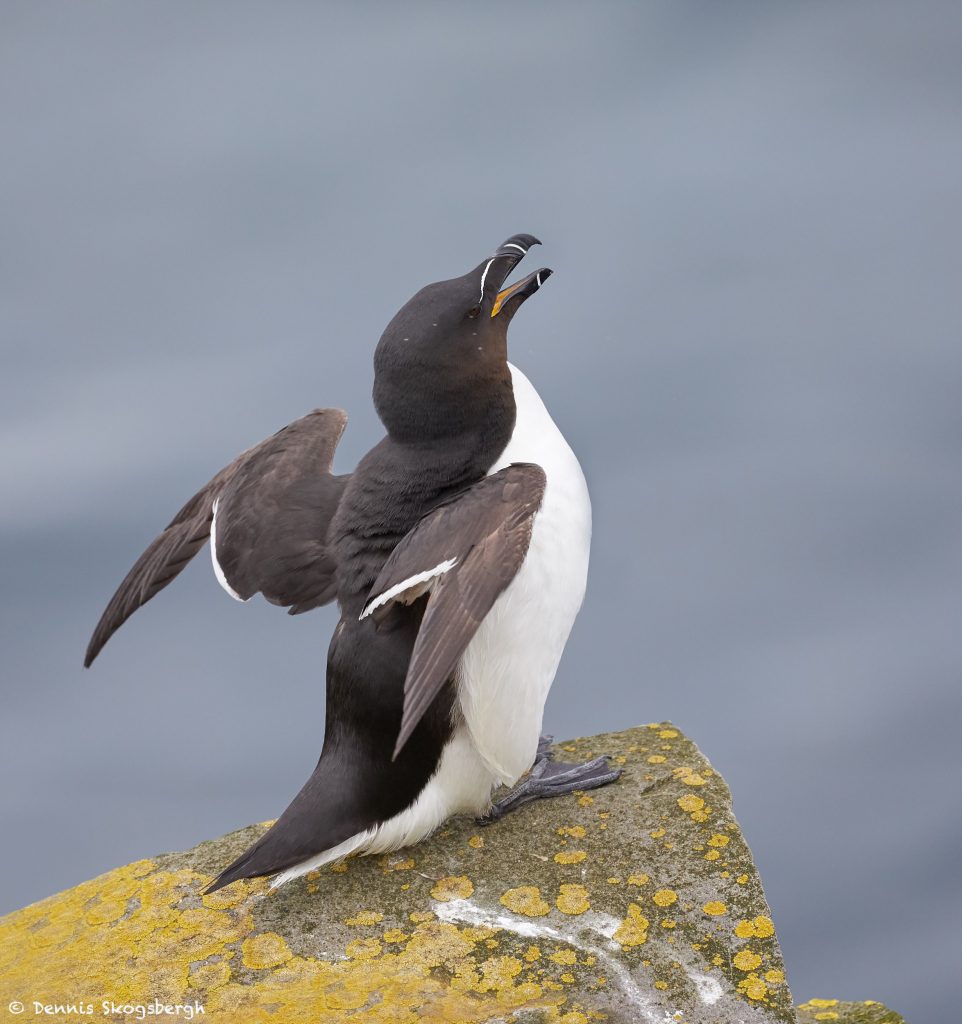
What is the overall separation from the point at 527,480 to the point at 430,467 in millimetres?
316

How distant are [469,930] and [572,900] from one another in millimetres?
304

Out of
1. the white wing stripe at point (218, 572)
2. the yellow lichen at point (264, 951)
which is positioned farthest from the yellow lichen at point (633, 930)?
the white wing stripe at point (218, 572)

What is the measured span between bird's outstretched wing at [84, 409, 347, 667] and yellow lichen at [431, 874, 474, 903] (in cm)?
97

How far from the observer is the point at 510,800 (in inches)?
180

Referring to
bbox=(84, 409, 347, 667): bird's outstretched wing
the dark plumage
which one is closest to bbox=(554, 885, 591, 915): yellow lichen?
the dark plumage

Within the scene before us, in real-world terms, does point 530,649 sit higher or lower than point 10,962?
higher

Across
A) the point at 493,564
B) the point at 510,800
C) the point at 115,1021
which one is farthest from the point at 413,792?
the point at 115,1021

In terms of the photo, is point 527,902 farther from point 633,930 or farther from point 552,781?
point 552,781

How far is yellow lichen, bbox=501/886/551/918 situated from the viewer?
161 inches

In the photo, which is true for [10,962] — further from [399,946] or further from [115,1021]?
[399,946]

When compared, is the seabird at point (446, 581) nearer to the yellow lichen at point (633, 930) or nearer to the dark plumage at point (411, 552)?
the dark plumage at point (411, 552)

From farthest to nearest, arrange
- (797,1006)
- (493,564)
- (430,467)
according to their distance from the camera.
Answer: (797,1006), (430,467), (493,564)

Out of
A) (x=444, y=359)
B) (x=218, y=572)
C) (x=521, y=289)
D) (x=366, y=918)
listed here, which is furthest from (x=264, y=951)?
(x=521, y=289)

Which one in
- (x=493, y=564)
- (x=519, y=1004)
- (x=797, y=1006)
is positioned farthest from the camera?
(x=797, y=1006)
